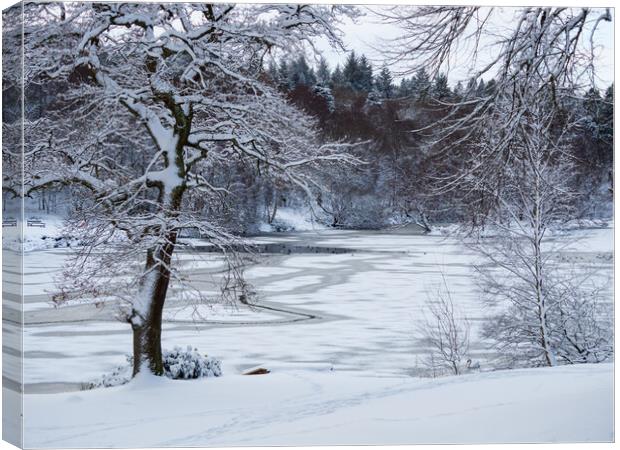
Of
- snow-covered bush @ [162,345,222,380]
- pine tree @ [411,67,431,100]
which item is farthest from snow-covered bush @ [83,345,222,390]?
pine tree @ [411,67,431,100]

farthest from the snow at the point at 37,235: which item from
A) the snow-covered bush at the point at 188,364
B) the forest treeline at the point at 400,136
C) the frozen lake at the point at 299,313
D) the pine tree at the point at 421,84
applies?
the pine tree at the point at 421,84

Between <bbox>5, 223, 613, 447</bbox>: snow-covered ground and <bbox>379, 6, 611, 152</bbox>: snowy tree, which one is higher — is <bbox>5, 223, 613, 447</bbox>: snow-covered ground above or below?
below

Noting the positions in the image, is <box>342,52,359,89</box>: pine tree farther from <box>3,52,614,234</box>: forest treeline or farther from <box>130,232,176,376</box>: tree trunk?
<box>130,232,176,376</box>: tree trunk

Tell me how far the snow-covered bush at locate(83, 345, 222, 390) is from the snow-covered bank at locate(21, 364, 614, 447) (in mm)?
65

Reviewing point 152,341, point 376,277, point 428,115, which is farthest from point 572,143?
point 152,341

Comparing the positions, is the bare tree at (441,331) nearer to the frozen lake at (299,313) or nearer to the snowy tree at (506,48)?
the frozen lake at (299,313)

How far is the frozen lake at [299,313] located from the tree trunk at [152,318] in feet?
0.25

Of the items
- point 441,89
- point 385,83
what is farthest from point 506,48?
point 385,83

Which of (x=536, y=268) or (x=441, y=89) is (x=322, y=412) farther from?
(x=536, y=268)

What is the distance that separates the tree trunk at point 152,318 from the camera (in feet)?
23.7

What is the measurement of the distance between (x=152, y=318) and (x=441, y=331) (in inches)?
91.4

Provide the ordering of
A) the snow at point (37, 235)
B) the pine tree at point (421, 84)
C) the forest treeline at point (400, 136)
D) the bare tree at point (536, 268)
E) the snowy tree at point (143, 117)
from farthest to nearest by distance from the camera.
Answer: the bare tree at point (536, 268) → the forest treeline at point (400, 136) → the pine tree at point (421, 84) → the snowy tree at point (143, 117) → the snow at point (37, 235)

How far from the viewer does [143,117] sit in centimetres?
735

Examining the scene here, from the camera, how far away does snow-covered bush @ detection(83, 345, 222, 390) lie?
718 centimetres
